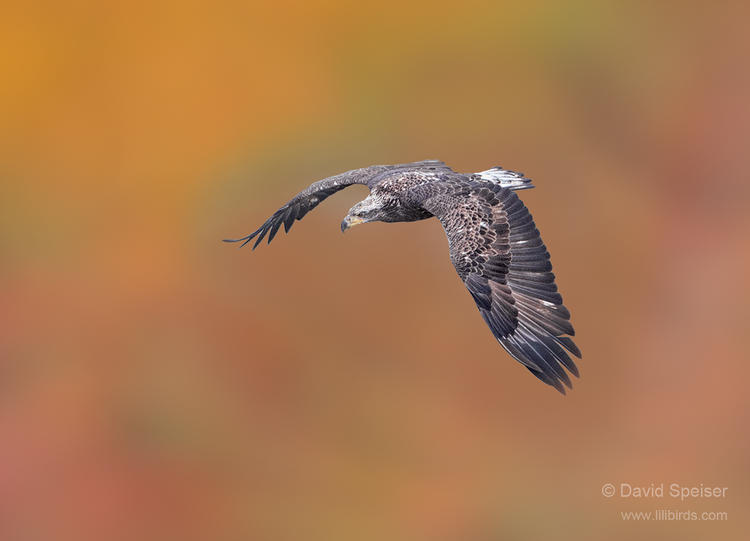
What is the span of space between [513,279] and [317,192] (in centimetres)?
455

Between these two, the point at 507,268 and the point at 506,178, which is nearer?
the point at 507,268

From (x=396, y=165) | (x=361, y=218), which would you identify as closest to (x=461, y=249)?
(x=361, y=218)

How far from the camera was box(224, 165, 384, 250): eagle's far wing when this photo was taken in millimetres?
13336

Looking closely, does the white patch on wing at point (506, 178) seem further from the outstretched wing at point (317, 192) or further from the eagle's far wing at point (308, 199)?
the eagle's far wing at point (308, 199)

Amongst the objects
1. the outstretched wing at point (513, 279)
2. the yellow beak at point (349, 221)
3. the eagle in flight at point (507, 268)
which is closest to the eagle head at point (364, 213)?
the yellow beak at point (349, 221)

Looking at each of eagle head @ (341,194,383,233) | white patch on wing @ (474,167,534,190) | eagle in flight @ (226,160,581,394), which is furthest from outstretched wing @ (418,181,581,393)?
white patch on wing @ (474,167,534,190)

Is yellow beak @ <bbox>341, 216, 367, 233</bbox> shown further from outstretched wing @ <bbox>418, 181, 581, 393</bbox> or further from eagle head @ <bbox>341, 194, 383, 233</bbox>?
outstretched wing @ <bbox>418, 181, 581, 393</bbox>

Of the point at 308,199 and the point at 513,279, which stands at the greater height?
the point at 308,199

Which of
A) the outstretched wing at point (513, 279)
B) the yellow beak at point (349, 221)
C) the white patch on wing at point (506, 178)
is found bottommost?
the outstretched wing at point (513, 279)

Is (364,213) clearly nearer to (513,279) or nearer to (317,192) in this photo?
(317,192)

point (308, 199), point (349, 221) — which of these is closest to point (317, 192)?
point (308, 199)

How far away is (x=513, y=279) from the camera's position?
1007 centimetres

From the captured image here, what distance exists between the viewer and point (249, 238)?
13.5 m

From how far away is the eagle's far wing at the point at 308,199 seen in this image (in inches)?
525
